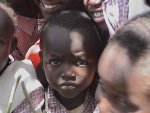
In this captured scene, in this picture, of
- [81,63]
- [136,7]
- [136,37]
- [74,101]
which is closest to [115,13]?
[136,7]

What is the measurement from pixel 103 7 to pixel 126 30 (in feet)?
2.00

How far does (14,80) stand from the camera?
57.7 inches

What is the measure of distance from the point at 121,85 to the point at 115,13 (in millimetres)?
597

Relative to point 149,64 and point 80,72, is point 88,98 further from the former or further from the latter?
point 149,64

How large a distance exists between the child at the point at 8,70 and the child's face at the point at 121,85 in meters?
0.60

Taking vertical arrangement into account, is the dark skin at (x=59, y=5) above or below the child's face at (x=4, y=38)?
below

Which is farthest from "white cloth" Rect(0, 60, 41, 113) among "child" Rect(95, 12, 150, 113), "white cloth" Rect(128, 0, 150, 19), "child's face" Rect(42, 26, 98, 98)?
"child" Rect(95, 12, 150, 113)

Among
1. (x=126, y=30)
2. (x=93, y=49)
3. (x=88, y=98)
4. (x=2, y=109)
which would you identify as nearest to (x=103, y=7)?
(x=93, y=49)

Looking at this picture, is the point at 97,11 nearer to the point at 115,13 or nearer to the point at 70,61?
the point at 115,13

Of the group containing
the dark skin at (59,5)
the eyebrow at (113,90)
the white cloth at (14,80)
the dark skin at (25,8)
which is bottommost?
the dark skin at (25,8)

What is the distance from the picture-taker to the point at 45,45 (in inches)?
55.1

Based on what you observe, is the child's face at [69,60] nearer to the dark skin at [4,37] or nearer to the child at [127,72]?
the dark skin at [4,37]

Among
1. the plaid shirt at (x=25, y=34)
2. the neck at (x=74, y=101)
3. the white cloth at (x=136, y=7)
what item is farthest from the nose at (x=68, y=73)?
the plaid shirt at (x=25, y=34)

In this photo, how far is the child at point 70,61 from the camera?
1328mm
